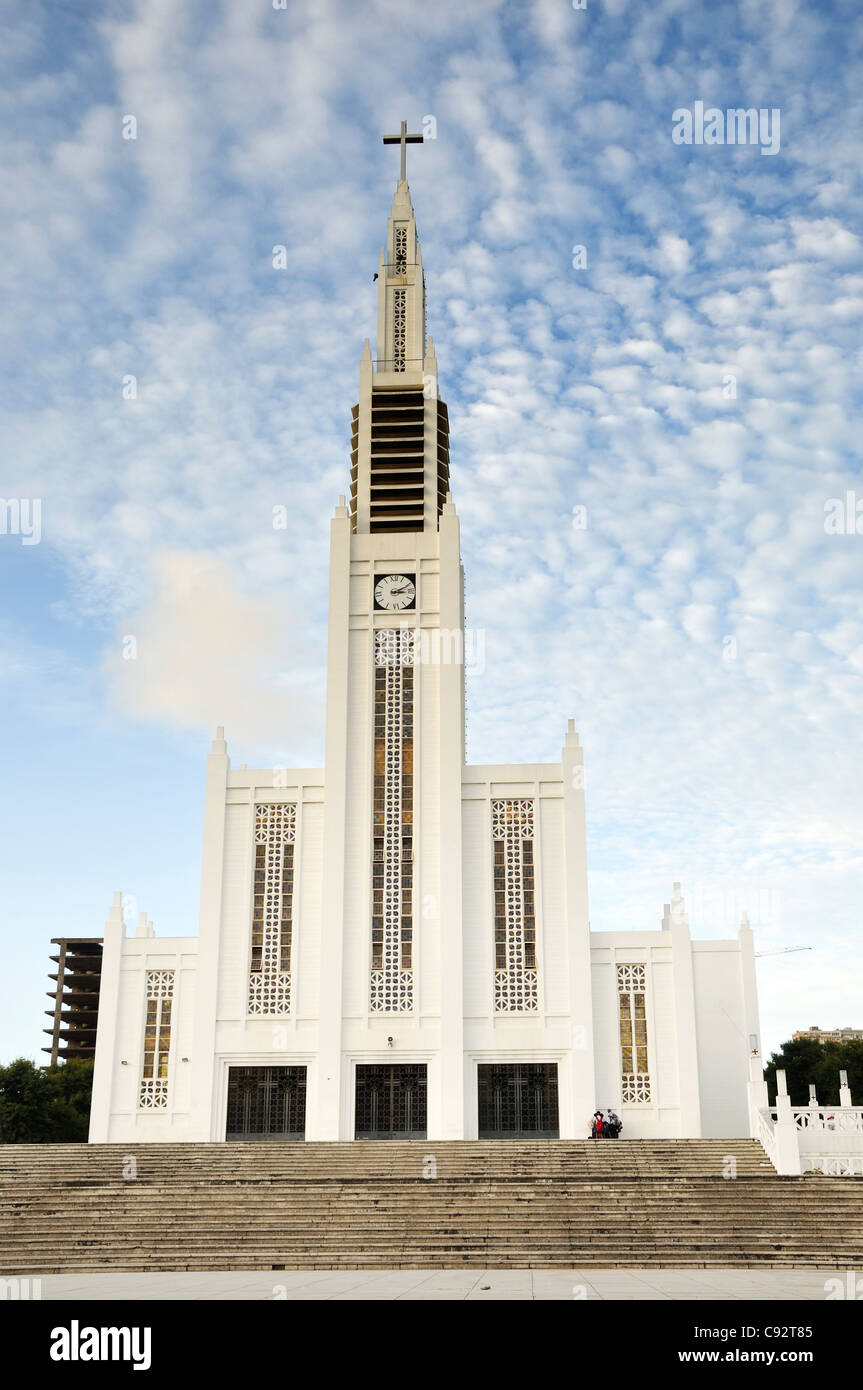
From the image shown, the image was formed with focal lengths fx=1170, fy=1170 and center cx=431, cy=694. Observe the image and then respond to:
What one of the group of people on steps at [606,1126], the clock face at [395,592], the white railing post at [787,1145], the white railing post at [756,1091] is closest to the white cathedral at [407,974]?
the group of people on steps at [606,1126]

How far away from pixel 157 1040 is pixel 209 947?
3.09 meters

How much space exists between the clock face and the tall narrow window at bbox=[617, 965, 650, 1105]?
42.9 feet

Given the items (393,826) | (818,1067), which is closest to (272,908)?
(393,826)

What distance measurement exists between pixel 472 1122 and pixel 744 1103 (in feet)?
25.1

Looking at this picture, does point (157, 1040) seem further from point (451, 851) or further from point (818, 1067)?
point (818, 1067)

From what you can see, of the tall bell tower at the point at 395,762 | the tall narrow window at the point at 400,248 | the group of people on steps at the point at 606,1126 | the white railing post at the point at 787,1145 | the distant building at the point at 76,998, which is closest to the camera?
the white railing post at the point at 787,1145

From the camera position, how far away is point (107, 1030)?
3362 centimetres

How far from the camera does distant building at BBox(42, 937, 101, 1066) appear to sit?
310 feet

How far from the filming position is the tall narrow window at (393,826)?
111 feet

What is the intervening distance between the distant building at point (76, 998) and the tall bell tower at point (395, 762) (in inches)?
2650

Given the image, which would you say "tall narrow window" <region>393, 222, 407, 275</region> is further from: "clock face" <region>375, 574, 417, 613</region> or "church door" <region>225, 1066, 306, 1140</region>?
"church door" <region>225, 1066, 306, 1140</region>

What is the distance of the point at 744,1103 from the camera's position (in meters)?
32.8

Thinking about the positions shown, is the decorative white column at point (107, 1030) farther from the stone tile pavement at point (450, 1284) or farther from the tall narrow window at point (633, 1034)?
the stone tile pavement at point (450, 1284)
